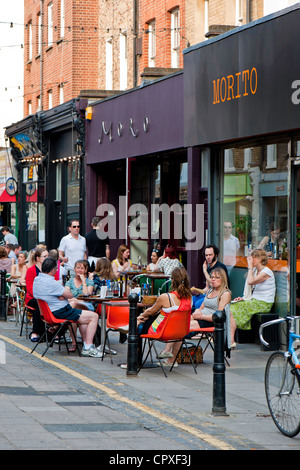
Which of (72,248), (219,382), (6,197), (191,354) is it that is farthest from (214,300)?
(6,197)

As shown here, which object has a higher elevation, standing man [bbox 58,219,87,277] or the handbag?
standing man [bbox 58,219,87,277]

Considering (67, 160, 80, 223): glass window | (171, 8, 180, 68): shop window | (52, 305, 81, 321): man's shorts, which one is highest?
(171, 8, 180, 68): shop window

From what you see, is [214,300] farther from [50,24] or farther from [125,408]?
[50,24]

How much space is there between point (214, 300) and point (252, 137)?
3490 millimetres

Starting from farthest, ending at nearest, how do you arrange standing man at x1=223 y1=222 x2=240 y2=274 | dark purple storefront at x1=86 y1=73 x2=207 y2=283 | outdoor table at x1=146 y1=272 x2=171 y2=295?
dark purple storefront at x1=86 y1=73 x2=207 y2=283, outdoor table at x1=146 y1=272 x2=171 y2=295, standing man at x1=223 y1=222 x2=240 y2=274

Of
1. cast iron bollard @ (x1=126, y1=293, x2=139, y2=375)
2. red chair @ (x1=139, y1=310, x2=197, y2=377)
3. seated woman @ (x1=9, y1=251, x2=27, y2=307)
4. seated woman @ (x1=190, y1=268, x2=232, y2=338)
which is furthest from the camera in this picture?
seated woman @ (x1=9, y1=251, x2=27, y2=307)

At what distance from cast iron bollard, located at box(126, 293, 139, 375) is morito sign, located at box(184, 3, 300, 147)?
373cm

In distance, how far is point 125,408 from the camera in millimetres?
9539

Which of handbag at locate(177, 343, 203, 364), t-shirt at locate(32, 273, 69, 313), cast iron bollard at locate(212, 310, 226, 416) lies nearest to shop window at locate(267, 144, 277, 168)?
handbag at locate(177, 343, 203, 364)

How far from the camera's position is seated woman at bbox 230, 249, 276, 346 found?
565 inches

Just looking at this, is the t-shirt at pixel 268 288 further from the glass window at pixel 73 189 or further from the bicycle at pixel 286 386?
the glass window at pixel 73 189

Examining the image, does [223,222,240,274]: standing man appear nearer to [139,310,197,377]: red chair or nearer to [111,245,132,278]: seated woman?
[111,245,132,278]: seated woman

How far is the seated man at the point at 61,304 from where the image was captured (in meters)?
13.2

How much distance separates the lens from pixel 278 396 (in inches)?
336
